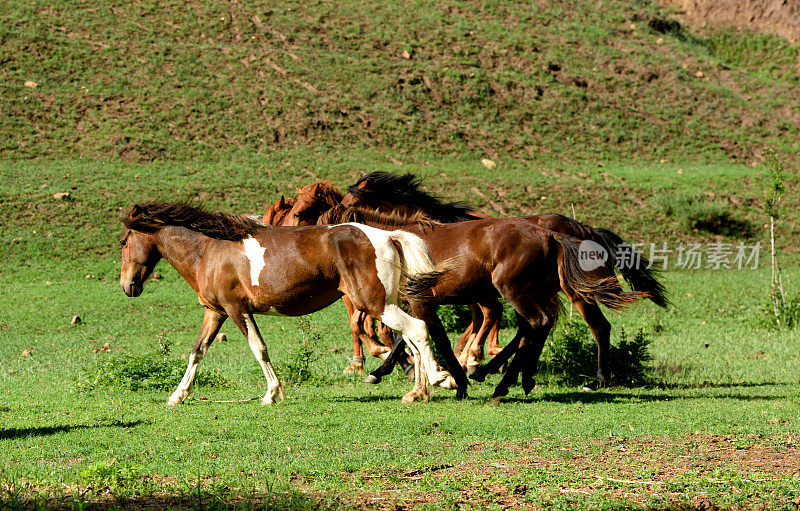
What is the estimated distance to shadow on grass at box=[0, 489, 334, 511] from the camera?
4.85 metres

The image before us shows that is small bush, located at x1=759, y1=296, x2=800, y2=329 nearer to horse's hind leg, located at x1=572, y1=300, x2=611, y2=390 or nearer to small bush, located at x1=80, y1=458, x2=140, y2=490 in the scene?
horse's hind leg, located at x1=572, y1=300, x2=611, y2=390

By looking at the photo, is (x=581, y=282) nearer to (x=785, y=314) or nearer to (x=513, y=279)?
(x=513, y=279)

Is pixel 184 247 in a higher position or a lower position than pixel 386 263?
lower

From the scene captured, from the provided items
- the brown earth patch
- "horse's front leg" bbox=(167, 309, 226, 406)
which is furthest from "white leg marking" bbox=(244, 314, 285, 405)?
the brown earth patch

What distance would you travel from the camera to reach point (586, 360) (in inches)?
396

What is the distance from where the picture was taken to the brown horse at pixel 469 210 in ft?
31.7

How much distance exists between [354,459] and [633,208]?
2095 centimetres

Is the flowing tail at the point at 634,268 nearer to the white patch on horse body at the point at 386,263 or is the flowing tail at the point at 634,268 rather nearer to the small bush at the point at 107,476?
the white patch on horse body at the point at 386,263

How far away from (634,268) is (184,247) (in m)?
5.37

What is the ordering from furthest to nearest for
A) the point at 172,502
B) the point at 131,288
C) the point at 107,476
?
the point at 131,288 < the point at 107,476 < the point at 172,502

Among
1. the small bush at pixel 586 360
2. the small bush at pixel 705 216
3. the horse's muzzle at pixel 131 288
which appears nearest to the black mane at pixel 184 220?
the horse's muzzle at pixel 131 288

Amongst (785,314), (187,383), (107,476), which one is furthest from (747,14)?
(107,476)

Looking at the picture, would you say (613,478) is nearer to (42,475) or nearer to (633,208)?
(42,475)

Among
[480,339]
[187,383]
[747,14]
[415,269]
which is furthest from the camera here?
[747,14]
